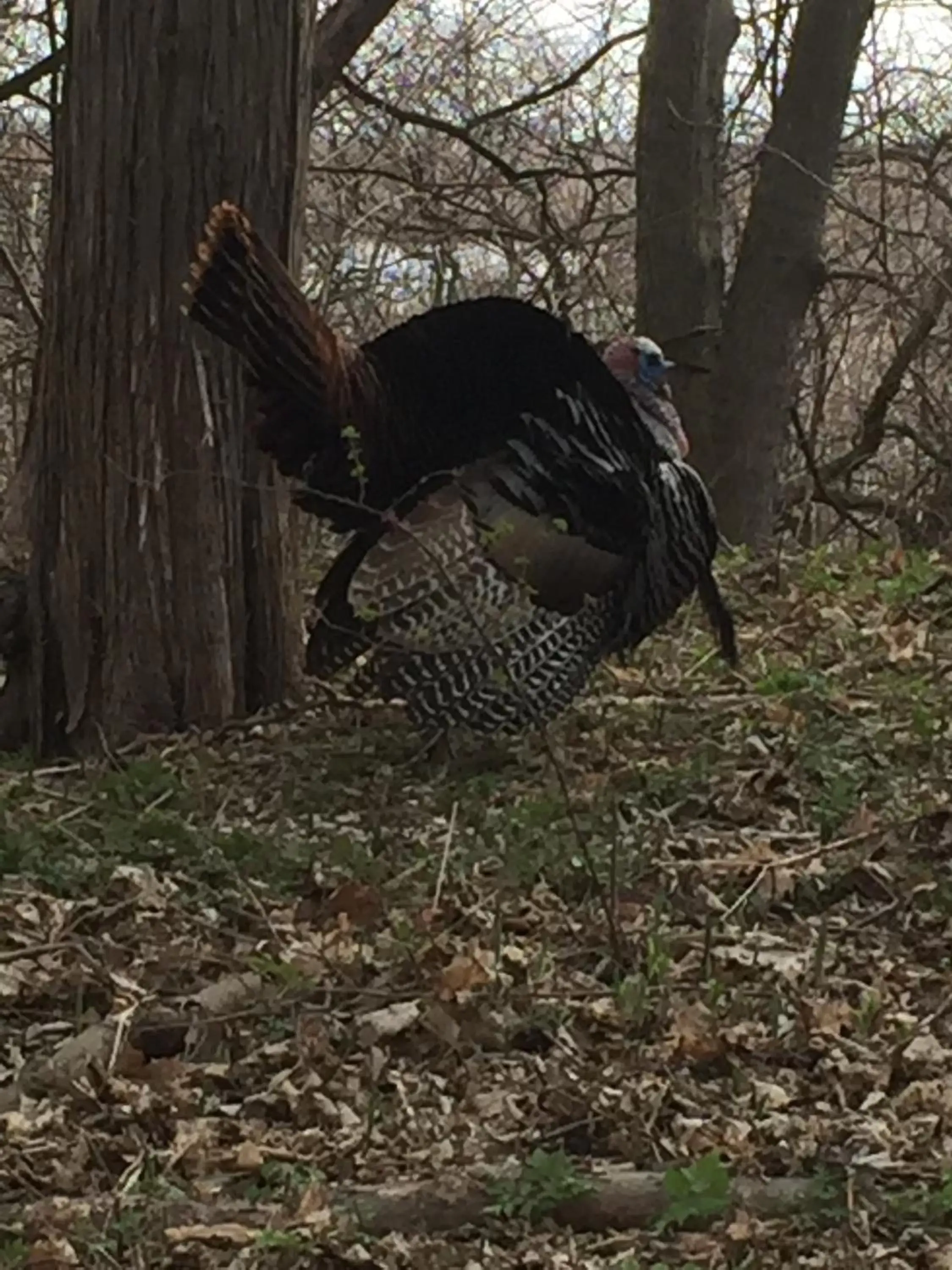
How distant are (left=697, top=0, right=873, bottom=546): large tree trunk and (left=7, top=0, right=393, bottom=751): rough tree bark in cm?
358

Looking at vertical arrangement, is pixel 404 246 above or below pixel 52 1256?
above

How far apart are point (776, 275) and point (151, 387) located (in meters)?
4.06

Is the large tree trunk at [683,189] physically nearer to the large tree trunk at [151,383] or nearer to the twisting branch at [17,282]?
the twisting branch at [17,282]

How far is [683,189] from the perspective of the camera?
28.4 feet

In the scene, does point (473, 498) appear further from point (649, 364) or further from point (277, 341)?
point (649, 364)

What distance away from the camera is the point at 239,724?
536 centimetres

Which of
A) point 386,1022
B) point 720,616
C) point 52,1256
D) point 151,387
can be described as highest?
point 151,387

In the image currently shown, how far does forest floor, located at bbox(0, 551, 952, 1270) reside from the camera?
2.87 meters

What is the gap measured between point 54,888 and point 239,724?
3.92 ft

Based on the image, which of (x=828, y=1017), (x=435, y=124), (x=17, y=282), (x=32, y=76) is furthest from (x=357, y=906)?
(x=17, y=282)

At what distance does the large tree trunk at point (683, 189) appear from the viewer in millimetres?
8547

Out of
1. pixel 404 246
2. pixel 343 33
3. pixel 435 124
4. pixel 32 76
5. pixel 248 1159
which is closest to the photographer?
pixel 248 1159

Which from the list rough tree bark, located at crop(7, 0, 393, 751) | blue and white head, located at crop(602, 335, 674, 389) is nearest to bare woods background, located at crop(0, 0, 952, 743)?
rough tree bark, located at crop(7, 0, 393, 751)

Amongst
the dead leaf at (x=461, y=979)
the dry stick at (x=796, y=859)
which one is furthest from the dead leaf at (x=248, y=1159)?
the dry stick at (x=796, y=859)
